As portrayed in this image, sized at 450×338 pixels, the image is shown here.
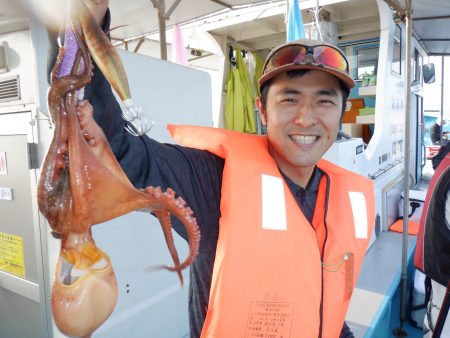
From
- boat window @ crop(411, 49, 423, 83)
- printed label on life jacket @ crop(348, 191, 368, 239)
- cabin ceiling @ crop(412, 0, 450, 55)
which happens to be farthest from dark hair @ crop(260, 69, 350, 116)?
boat window @ crop(411, 49, 423, 83)

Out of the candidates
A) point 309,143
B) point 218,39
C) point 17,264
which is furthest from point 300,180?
point 218,39

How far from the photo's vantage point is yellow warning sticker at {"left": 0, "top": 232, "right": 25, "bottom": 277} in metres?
1.86

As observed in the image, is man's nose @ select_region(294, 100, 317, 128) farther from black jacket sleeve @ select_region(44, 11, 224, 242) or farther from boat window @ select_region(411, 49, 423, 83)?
boat window @ select_region(411, 49, 423, 83)

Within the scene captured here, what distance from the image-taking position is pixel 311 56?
126 cm

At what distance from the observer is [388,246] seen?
3.29m

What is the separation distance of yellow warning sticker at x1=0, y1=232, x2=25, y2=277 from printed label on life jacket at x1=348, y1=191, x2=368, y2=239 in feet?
5.40

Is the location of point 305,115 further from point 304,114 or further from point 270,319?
point 270,319

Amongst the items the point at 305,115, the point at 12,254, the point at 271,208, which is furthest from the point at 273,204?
the point at 12,254

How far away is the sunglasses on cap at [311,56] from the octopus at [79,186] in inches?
33.1

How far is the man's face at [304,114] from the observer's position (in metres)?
1.29

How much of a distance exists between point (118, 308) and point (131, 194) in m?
1.44

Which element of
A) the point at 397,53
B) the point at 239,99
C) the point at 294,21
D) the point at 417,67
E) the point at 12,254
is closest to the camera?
the point at 12,254

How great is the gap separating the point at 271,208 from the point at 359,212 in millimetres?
662

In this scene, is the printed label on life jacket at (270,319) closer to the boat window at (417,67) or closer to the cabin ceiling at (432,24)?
the cabin ceiling at (432,24)
